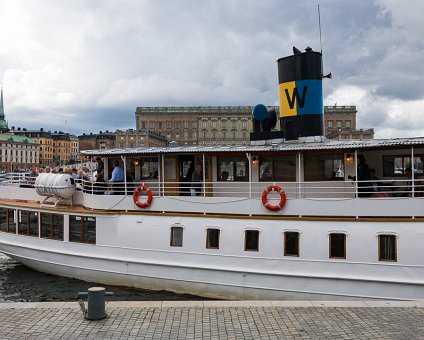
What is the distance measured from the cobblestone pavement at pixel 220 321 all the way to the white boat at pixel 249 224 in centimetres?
248

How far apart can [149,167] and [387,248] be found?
Answer: 828 centimetres

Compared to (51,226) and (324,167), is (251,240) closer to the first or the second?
(324,167)

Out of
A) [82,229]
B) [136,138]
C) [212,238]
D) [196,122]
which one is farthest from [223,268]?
[196,122]

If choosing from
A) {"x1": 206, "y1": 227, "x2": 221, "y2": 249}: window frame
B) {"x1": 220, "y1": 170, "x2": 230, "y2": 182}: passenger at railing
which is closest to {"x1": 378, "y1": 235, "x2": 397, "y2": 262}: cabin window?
{"x1": 206, "y1": 227, "x2": 221, "y2": 249}: window frame

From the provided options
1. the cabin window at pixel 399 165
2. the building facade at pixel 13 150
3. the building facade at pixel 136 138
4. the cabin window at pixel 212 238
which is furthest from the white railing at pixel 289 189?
the building facade at pixel 13 150

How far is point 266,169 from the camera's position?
14.0m

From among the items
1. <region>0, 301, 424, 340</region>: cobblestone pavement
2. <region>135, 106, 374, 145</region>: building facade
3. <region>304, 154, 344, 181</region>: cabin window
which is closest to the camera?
<region>0, 301, 424, 340</region>: cobblestone pavement

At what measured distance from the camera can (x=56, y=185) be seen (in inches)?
616

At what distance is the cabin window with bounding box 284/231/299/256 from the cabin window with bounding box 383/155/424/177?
12.1 feet

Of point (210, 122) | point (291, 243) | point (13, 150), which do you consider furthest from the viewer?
Result: point (13, 150)

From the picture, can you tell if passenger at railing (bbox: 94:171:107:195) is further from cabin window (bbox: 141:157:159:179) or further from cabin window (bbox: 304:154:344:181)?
cabin window (bbox: 304:154:344:181)

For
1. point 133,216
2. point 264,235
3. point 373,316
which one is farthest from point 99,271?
point 373,316

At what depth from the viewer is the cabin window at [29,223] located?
53.2ft

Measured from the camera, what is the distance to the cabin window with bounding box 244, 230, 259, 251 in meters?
12.7
